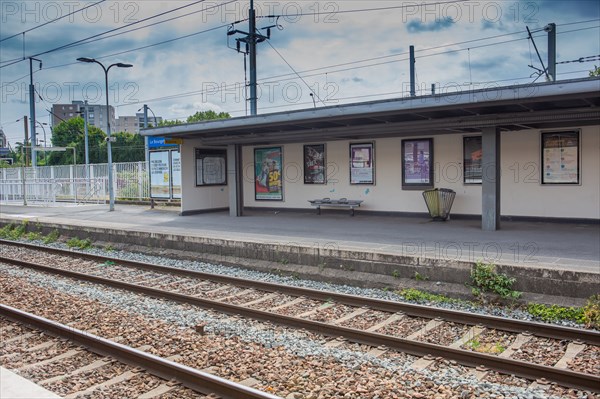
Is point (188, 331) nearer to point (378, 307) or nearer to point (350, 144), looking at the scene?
point (378, 307)

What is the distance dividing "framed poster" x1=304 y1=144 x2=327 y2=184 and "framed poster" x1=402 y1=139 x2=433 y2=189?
3.02 meters

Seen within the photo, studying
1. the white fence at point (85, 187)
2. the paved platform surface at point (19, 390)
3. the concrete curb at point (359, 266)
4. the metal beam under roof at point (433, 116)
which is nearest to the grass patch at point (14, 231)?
the metal beam under roof at point (433, 116)

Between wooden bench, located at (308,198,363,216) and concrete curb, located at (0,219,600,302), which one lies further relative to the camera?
wooden bench, located at (308,198,363,216)

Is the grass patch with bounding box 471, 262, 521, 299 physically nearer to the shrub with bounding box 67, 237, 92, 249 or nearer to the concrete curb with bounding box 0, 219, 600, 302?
the concrete curb with bounding box 0, 219, 600, 302

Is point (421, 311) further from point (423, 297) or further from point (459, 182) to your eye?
point (459, 182)

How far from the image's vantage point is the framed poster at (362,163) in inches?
681

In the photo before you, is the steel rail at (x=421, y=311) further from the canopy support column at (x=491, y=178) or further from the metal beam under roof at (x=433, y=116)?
the canopy support column at (x=491, y=178)

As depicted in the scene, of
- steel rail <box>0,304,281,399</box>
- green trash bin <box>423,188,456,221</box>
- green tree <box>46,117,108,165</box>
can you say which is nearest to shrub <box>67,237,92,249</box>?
steel rail <box>0,304,281,399</box>

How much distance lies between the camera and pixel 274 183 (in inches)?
785

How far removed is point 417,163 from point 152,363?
12057 millimetres

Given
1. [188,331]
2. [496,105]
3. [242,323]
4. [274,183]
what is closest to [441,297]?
[242,323]

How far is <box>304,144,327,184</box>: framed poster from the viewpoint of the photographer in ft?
60.8

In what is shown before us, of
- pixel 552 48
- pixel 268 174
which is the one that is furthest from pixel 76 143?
pixel 552 48

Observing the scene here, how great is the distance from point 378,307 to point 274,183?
12.1 metres
